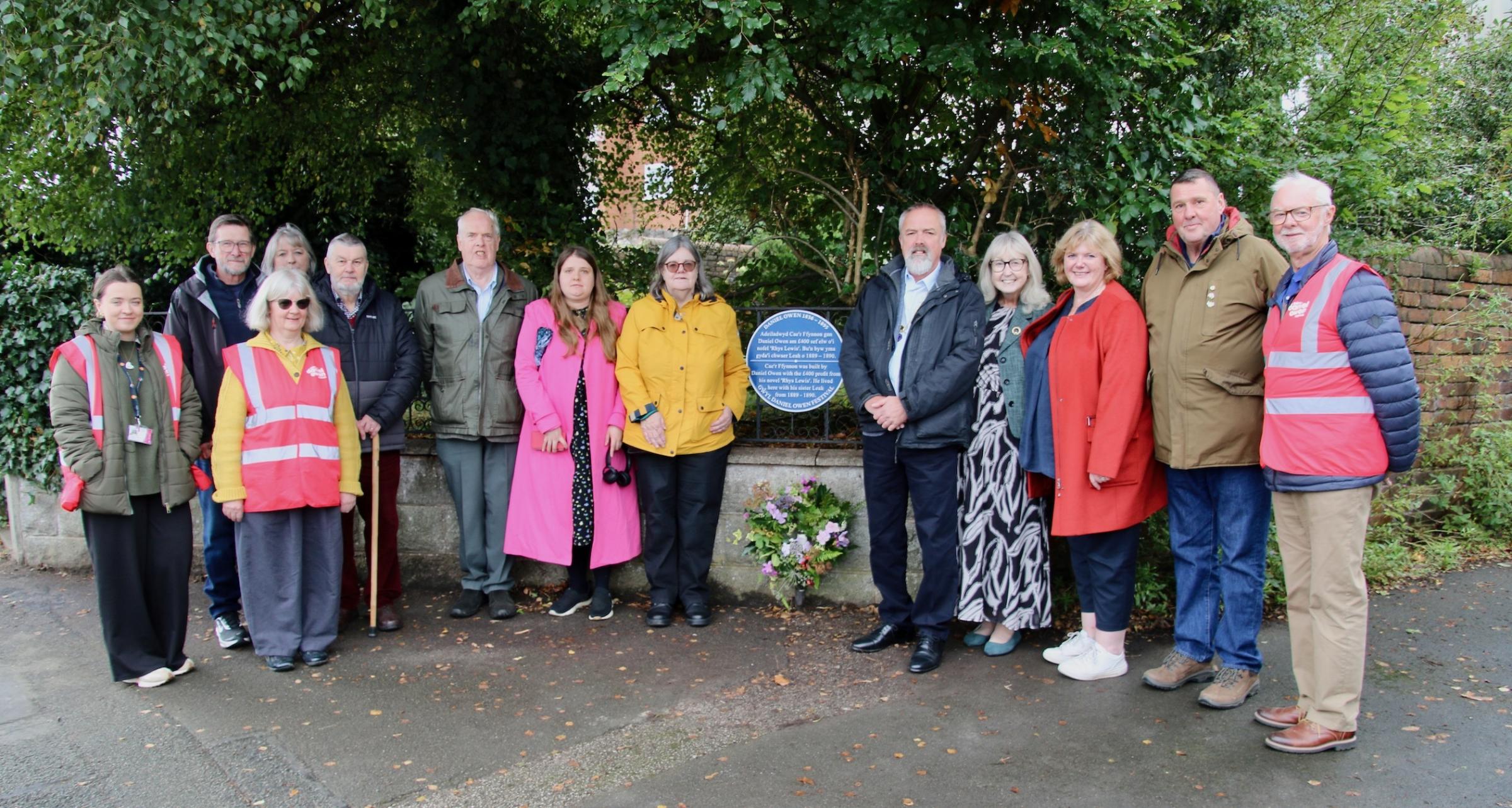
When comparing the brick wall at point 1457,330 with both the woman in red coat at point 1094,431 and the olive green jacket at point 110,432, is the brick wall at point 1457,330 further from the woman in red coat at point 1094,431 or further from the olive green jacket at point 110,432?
the olive green jacket at point 110,432

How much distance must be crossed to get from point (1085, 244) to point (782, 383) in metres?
2.00

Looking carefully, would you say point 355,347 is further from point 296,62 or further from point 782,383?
point 782,383

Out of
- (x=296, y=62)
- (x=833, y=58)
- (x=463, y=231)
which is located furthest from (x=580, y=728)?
(x=833, y=58)

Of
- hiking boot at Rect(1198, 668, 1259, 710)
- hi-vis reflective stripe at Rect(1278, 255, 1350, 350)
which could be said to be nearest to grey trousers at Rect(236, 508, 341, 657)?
hiking boot at Rect(1198, 668, 1259, 710)

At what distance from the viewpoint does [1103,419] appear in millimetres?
4285

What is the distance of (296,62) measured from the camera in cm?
493

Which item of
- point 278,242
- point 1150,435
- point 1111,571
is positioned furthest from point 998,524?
point 278,242

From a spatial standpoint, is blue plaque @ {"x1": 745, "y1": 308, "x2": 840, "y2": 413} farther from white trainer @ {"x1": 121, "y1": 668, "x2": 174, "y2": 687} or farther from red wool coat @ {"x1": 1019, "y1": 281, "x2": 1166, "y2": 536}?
white trainer @ {"x1": 121, "y1": 668, "x2": 174, "y2": 687}

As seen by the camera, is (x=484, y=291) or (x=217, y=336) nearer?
(x=217, y=336)

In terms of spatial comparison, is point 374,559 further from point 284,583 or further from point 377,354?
point 377,354

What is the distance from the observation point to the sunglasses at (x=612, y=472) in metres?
5.43

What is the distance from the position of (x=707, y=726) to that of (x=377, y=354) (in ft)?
8.89

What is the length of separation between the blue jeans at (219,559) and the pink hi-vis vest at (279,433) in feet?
2.05

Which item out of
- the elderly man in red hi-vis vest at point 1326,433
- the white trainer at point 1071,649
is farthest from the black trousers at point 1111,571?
the elderly man in red hi-vis vest at point 1326,433
